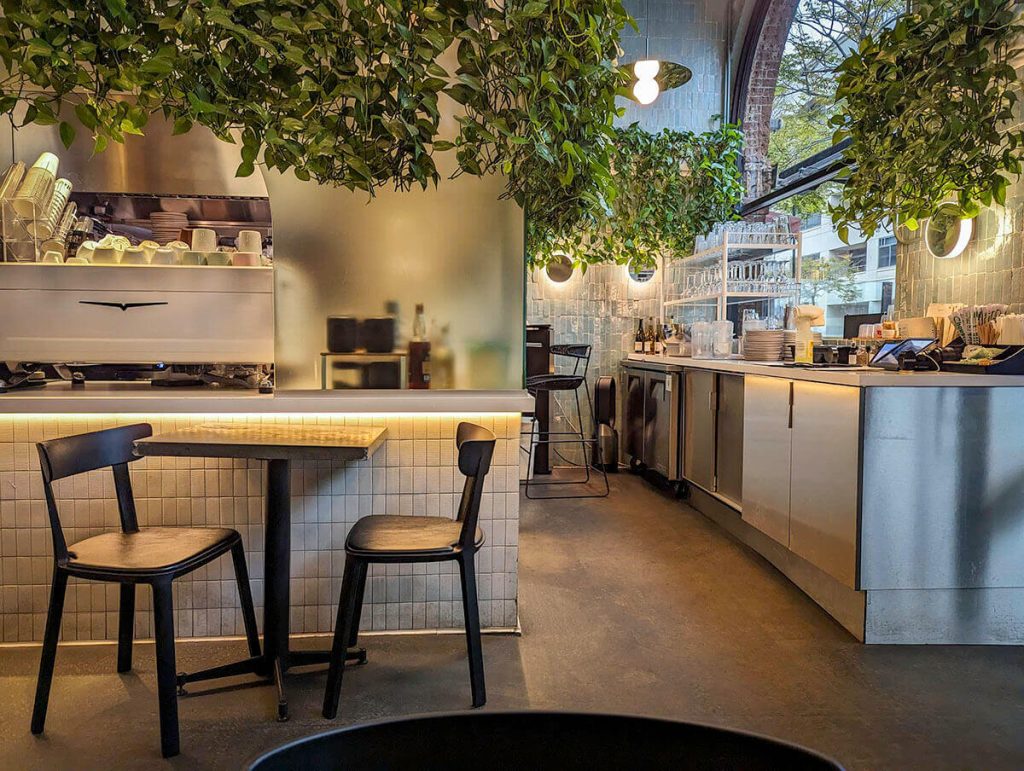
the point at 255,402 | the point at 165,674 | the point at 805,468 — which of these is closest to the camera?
the point at 165,674

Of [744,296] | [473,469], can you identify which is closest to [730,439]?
[744,296]

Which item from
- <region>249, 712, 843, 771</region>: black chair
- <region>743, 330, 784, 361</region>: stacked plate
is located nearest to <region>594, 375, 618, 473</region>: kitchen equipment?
<region>743, 330, 784, 361</region>: stacked plate

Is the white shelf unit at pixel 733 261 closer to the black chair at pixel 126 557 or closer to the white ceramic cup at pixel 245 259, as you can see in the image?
the white ceramic cup at pixel 245 259

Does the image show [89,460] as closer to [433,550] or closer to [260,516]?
[260,516]

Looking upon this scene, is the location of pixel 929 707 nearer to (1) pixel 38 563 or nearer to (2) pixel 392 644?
(2) pixel 392 644

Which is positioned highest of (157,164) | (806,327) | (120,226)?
(157,164)

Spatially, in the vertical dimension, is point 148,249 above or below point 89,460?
above

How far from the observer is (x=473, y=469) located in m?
2.31

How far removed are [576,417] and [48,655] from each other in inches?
210

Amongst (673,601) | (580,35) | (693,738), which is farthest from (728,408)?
(693,738)

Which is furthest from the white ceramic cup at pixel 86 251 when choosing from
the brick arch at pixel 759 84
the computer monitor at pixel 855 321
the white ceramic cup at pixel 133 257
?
the brick arch at pixel 759 84

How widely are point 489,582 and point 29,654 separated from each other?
179 cm

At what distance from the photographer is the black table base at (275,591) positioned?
260 cm

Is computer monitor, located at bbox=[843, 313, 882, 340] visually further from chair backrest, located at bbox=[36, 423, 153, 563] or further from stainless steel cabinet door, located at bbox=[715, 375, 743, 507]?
chair backrest, located at bbox=[36, 423, 153, 563]
